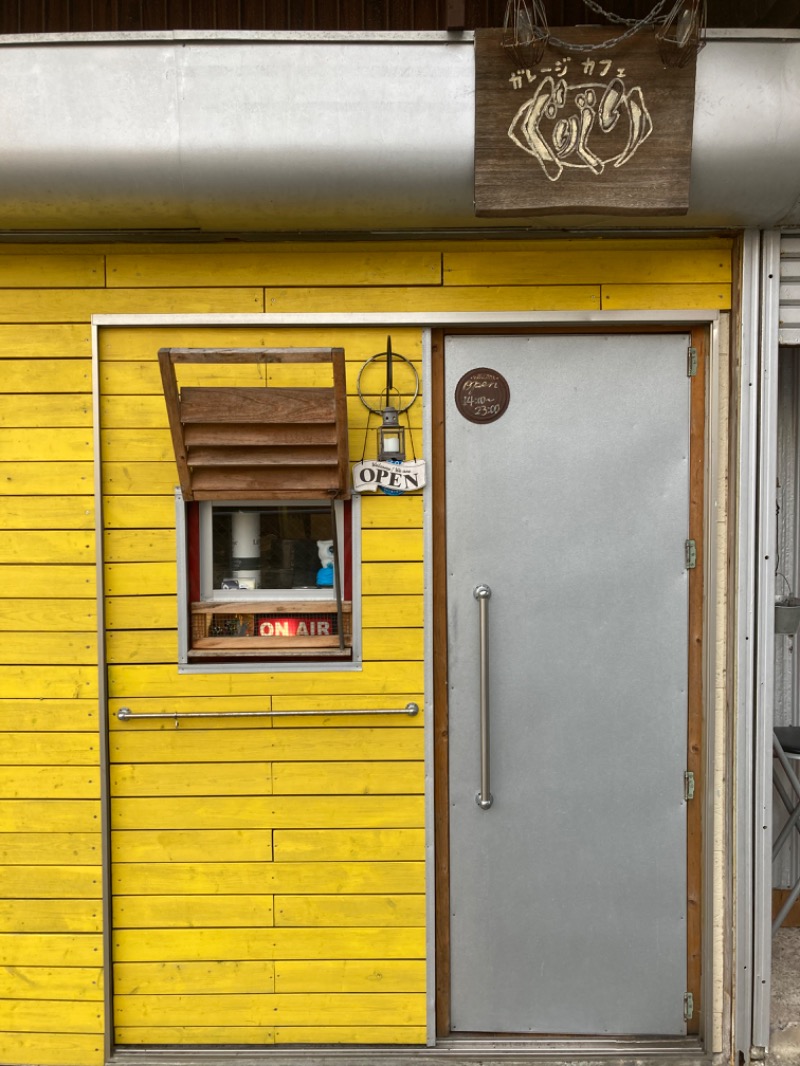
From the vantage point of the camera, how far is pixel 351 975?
3080 mm

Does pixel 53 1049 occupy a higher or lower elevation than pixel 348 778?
lower

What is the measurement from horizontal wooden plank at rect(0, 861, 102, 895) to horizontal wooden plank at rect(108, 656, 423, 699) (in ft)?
1.93

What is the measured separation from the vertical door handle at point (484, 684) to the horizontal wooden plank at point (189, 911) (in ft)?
1.88

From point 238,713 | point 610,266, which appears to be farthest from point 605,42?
point 238,713

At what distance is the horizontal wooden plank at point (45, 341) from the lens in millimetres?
3018

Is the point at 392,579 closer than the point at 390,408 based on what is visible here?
No

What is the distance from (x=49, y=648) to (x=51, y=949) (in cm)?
112

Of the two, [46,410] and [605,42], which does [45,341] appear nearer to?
[46,410]

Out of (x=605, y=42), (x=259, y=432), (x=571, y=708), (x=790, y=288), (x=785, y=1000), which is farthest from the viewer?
(x=785, y=1000)

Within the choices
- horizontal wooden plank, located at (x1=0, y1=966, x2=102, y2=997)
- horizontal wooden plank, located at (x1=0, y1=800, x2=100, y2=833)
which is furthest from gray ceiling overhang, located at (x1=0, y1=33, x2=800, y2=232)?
horizontal wooden plank, located at (x1=0, y1=966, x2=102, y2=997)

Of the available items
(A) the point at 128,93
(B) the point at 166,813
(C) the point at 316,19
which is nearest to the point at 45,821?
(B) the point at 166,813

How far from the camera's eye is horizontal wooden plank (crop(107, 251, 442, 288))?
3.00 metres

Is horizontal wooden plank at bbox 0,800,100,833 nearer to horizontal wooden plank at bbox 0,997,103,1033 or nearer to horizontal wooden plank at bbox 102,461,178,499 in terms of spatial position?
horizontal wooden plank at bbox 0,997,103,1033

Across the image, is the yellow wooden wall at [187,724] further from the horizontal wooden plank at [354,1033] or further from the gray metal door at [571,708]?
the gray metal door at [571,708]
